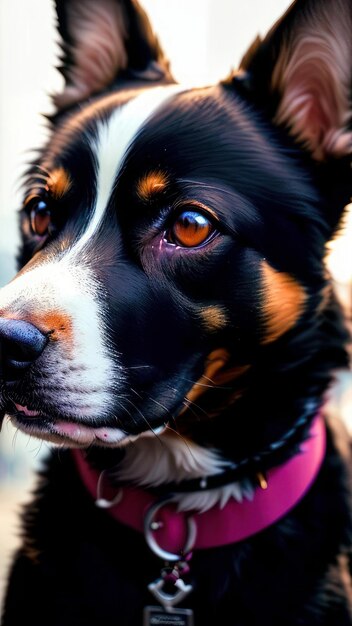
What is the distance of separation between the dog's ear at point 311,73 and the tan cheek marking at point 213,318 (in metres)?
0.38

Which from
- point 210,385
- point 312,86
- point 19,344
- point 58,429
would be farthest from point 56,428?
point 312,86

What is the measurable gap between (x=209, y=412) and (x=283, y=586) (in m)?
0.36

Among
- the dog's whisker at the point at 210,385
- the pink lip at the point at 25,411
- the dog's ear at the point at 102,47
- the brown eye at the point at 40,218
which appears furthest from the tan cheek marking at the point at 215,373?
the dog's ear at the point at 102,47

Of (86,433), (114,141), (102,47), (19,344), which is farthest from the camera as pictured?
(102,47)

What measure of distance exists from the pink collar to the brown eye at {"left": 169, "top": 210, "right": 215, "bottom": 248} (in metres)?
0.50

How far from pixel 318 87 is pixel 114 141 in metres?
0.42

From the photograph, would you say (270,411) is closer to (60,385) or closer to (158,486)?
(158,486)

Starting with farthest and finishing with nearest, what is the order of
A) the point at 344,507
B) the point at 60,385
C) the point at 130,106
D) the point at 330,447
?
the point at 330,447 → the point at 344,507 → the point at 130,106 → the point at 60,385

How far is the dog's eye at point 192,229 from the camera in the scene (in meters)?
1.23

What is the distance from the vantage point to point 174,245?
4.07 ft

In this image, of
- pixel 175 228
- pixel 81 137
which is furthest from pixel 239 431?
pixel 81 137

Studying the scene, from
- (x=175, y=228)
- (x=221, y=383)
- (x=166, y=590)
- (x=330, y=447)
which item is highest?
(x=175, y=228)

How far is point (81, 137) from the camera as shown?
1.36 meters

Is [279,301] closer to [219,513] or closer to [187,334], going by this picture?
[187,334]
